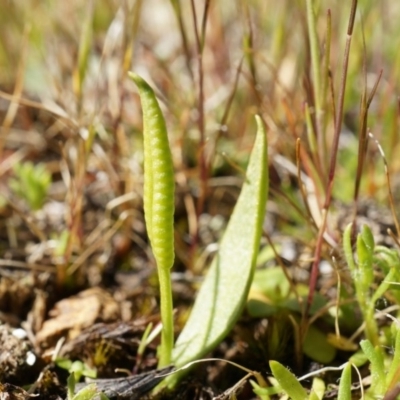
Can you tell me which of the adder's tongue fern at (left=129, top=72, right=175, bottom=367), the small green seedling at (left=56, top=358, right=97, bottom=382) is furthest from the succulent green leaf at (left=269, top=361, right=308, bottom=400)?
the small green seedling at (left=56, top=358, right=97, bottom=382)

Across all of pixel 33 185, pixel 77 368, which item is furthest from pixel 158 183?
pixel 33 185

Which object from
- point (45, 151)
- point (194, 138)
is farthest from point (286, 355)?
point (45, 151)

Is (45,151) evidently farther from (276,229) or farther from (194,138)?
(276,229)

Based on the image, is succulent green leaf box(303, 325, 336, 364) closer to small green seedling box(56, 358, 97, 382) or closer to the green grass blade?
the green grass blade

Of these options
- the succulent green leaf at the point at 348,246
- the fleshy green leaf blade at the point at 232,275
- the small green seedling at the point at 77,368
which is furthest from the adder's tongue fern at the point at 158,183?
the succulent green leaf at the point at 348,246

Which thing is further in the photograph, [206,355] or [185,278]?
[185,278]

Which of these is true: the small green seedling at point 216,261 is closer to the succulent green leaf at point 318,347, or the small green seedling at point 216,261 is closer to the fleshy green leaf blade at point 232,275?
the fleshy green leaf blade at point 232,275
